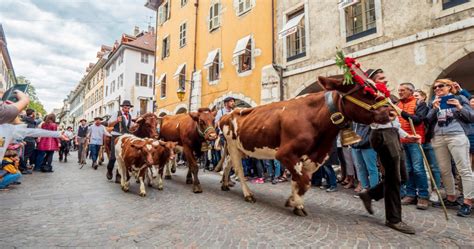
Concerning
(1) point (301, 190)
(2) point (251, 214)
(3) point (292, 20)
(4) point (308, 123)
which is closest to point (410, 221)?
(1) point (301, 190)

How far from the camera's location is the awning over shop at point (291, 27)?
9.98 m

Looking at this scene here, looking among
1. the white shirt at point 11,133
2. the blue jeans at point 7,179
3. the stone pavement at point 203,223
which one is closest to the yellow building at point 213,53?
the stone pavement at point 203,223

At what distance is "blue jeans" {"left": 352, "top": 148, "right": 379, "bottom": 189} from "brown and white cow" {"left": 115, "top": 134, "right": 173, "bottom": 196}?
4000 mm

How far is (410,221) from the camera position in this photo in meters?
3.60

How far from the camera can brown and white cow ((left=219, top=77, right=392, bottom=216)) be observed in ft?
10.7

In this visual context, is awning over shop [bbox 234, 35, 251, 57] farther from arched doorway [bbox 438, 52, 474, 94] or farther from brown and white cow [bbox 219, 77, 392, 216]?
brown and white cow [bbox 219, 77, 392, 216]

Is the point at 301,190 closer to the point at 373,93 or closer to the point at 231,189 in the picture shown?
the point at 373,93

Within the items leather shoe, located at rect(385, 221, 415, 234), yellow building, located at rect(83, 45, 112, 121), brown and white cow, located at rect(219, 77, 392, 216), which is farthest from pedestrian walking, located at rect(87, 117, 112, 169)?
yellow building, located at rect(83, 45, 112, 121)

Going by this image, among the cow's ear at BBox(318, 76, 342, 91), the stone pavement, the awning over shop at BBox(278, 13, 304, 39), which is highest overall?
the awning over shop at BBox(278, 13, 304, 39)

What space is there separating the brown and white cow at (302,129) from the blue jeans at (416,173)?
6.09 feet

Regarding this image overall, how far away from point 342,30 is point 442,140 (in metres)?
5.81

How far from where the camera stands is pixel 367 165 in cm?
495

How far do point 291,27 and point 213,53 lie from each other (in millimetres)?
5676

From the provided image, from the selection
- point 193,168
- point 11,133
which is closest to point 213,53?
point 193,168
